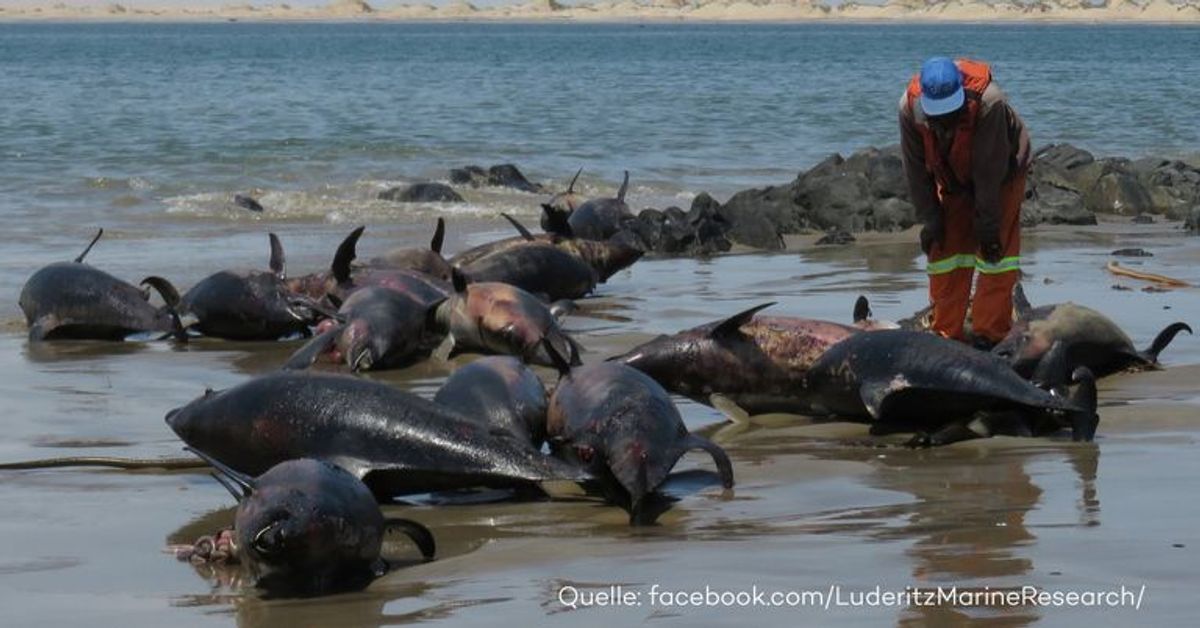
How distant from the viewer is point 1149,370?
928 cm

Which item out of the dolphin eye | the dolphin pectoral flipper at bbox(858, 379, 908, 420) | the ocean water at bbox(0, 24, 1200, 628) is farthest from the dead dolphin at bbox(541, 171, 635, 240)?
the dolphin eye

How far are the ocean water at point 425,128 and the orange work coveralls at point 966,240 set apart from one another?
21.4 feet

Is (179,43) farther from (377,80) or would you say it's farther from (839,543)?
(839,543)

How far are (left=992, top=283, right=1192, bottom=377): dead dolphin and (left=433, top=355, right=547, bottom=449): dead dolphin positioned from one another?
261cm

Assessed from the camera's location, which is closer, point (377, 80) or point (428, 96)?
point (428, 96)

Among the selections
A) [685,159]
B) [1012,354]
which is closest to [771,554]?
[1012,354]

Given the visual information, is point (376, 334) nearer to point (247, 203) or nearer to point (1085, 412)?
point (1085, 412)

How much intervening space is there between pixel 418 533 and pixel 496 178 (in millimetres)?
16193

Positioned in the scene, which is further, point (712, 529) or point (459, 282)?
point (459, 282)

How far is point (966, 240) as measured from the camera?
10.2m

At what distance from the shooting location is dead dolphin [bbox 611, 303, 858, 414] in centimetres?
852

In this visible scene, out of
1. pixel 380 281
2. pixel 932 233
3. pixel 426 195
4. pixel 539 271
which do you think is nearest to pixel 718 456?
pixel 932 233

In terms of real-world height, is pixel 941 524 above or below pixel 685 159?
above

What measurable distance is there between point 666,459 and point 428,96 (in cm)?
4033
